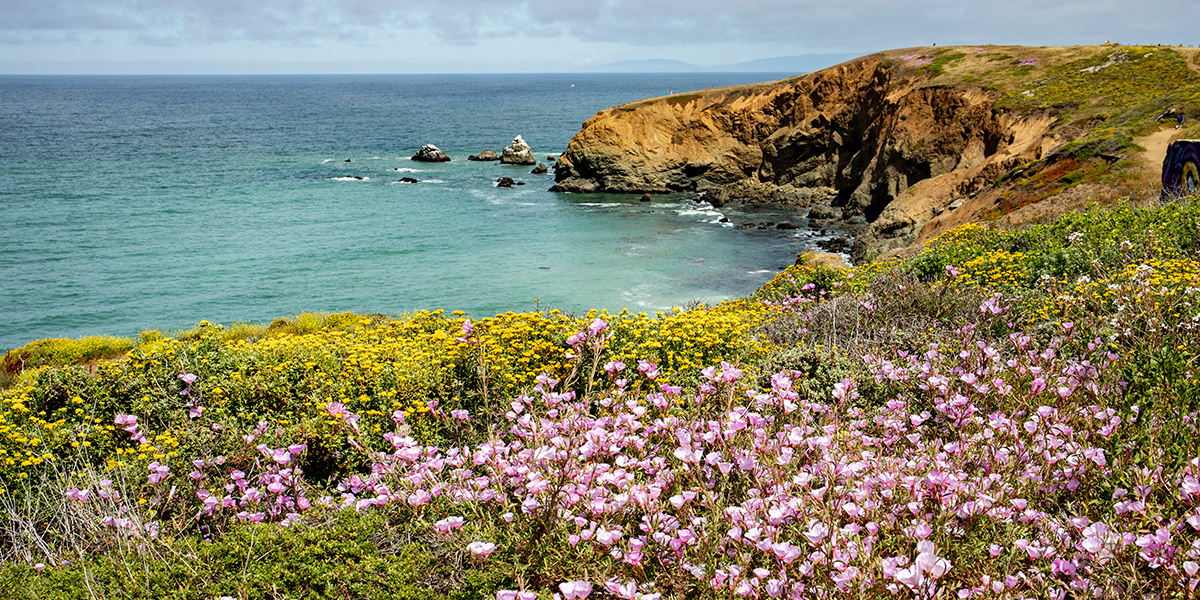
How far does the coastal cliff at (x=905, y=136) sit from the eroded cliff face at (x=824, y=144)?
0.09 meters

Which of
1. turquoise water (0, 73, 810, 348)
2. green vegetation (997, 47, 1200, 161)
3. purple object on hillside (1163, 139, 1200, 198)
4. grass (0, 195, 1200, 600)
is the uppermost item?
green vegetation (997, 47, 1200, 161)

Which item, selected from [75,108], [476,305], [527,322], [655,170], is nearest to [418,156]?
[655,170]

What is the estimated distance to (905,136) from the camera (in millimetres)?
36812

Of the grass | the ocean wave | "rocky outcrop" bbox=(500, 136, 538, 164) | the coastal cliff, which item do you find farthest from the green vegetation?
"rocky outcrop" bbox=(500, 136, 538, 164)

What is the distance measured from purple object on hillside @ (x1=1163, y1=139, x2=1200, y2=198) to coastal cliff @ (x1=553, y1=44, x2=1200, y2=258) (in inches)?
110

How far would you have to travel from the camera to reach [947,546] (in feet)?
10.1

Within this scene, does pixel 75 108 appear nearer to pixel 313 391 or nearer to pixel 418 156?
pixel 418 156

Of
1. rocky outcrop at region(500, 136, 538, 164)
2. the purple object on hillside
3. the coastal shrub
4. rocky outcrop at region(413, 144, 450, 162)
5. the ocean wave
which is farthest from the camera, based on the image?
rocky outcrop at region(413, 144, 450, 162)

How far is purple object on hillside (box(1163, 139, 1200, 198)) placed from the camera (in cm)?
1509

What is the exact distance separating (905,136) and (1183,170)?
72.7 ft

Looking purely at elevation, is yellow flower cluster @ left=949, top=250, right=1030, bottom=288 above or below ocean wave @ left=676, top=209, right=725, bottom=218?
above

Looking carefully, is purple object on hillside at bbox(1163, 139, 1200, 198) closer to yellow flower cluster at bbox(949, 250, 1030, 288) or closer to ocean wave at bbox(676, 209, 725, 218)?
yellow flower cluster at bbox(949, 250, 1030, 288)

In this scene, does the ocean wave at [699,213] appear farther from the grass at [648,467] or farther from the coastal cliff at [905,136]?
the grass at [648,467]

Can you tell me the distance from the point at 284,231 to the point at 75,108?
141055 mm
